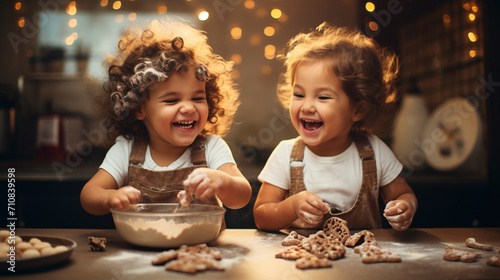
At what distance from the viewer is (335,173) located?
52.0 inches

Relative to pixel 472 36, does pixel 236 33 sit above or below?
above

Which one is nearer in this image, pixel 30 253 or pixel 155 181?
pixel 30 253

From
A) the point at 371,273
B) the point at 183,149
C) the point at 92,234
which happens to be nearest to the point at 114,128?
the point at 183,149

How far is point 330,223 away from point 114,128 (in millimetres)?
669

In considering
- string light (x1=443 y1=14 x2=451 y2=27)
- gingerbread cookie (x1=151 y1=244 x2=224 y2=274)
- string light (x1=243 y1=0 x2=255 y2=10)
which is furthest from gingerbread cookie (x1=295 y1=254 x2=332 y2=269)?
string light (x1=243 y1=0 x2=255 y2=10)

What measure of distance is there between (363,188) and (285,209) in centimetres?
26

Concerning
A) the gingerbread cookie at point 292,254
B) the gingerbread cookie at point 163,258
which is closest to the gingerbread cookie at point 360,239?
the gingerbread cookie at point 292,254

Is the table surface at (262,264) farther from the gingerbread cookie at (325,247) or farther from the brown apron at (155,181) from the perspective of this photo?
the brown apron at (155,181)

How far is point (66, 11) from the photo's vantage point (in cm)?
288

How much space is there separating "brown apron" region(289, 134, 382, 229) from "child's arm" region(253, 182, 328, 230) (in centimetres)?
6

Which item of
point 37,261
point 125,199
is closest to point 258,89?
point 125,199

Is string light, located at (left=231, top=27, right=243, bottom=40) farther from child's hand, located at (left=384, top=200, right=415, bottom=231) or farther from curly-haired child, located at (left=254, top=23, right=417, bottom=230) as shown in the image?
child's hand, located at (left=384, top=200, right=415, bottom=231)

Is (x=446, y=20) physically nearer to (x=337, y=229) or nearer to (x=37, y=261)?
(x=337, y=229)

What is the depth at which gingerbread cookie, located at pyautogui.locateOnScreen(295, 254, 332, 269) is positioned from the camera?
2.65 ft
